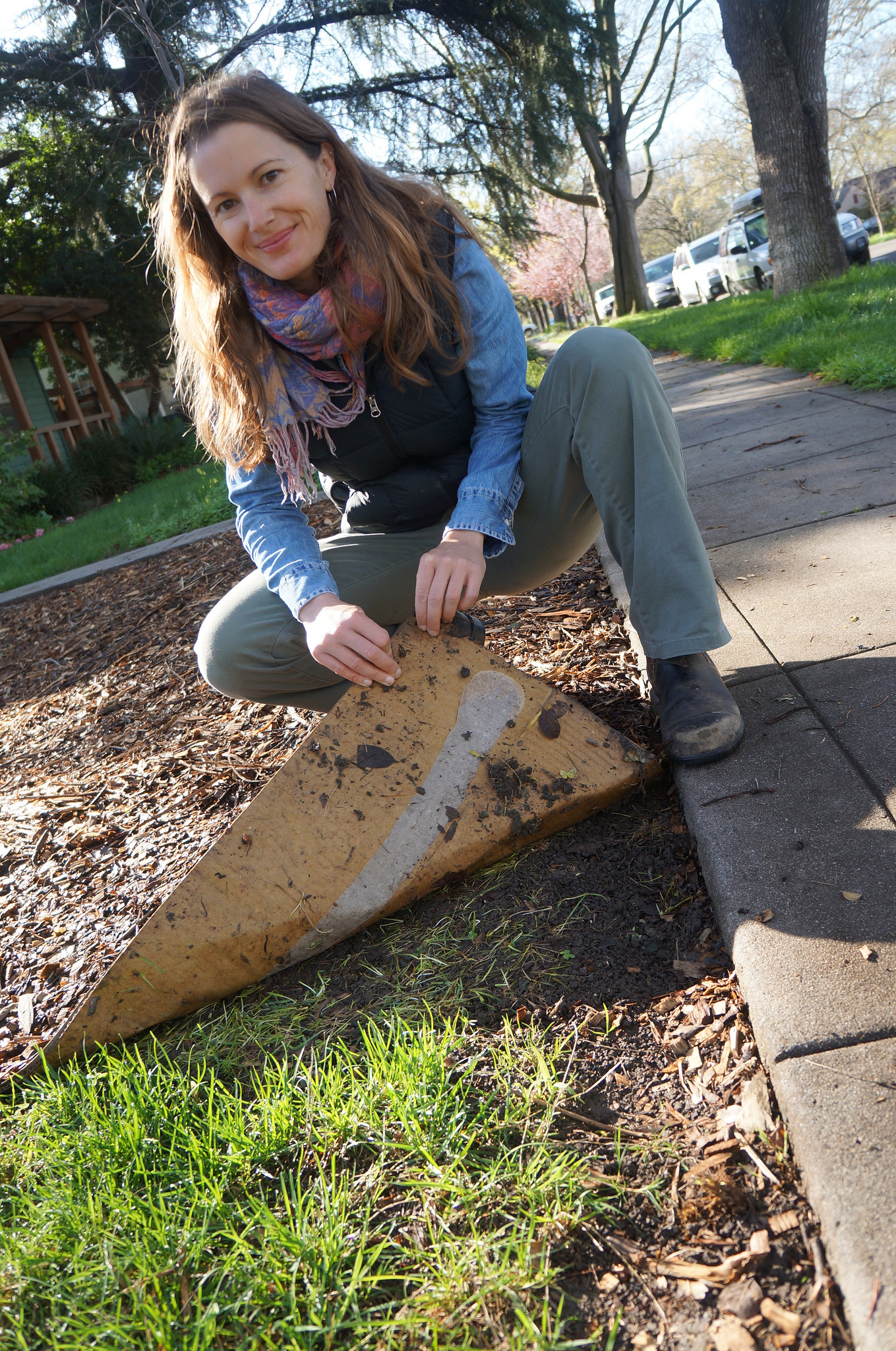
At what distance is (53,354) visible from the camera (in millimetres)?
13914

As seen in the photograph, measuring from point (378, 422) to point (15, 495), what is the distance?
9.72 metres

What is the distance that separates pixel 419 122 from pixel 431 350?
30.9 ft

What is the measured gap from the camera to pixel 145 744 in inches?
113

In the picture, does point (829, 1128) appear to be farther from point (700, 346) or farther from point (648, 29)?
point (648, 29)

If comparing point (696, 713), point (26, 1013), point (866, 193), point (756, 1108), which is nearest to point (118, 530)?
point (26, 1013)

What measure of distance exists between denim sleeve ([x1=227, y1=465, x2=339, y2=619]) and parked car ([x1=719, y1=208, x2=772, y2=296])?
16864 mm

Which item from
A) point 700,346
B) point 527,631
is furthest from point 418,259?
point 700,346

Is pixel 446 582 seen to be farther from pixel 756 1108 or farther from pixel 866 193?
pixel 866 193

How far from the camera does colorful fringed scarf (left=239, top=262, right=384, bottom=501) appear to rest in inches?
72.1

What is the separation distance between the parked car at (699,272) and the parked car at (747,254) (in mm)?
1700

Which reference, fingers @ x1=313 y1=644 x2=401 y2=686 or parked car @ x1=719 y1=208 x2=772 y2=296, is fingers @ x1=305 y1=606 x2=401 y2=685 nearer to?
fingers @ x1=313 y1=644 x2=401 y2=686

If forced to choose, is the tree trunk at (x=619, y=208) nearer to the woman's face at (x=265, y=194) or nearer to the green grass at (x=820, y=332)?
the green grass at (x=820, y=332)

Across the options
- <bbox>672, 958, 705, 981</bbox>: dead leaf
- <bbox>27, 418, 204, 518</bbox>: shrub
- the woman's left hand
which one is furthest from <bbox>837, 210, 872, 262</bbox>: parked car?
<bbox>672, 958, 705, 981</bbox>: dead leaf

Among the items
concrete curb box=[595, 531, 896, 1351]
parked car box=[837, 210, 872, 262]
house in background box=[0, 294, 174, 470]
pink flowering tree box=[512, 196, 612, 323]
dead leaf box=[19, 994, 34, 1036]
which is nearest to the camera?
concrete curb box=[595, 531, 896, 1351]
